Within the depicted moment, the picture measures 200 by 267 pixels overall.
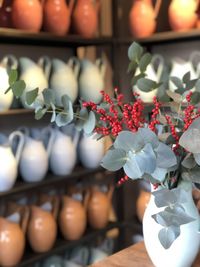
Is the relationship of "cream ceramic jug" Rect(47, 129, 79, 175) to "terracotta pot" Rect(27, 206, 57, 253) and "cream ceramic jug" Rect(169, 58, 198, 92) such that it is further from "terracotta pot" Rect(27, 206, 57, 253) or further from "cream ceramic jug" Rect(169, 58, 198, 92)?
"cream ceramic jug" Rect(169, 58, 198, 92)

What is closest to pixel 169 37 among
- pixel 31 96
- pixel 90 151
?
pixel 90 151

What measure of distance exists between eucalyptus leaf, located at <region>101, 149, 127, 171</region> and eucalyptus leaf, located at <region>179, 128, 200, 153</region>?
10 centimetres

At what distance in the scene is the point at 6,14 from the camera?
1.78m

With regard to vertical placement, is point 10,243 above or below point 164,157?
below

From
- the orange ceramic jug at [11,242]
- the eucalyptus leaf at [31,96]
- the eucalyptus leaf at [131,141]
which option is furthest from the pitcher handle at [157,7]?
the eucalyptus leaf at [131,141]

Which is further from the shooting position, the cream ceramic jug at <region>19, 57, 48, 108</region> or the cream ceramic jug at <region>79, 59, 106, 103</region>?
the cream ceramic jug at <region>79, 59, 106, 103</region>

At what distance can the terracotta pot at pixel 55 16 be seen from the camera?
1855 millimetres

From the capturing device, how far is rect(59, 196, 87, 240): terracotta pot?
76.2 inches

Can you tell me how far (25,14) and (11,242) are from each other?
3.08ft

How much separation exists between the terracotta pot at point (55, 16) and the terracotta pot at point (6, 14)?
0.16m

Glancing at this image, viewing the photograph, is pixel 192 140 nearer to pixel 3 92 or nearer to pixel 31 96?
pixel 31 96

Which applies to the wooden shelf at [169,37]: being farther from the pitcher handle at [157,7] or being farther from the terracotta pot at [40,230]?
the terracotta pot at [40,230]

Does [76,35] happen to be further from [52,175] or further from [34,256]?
[34,256]

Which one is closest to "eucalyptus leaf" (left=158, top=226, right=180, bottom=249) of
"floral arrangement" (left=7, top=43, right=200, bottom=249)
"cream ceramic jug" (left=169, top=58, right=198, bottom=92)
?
"floral arrangement" (left=7, top=43, right=200, bottom=249)
